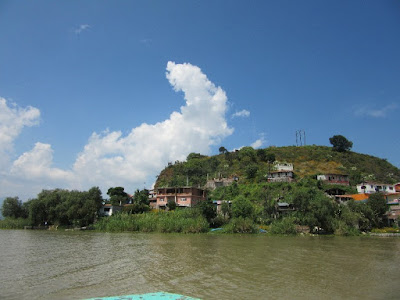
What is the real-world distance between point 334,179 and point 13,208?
7781cm

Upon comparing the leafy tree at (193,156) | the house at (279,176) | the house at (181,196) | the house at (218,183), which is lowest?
the house at (181,196)

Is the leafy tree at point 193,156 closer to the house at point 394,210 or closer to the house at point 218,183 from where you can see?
the house at point 218,183

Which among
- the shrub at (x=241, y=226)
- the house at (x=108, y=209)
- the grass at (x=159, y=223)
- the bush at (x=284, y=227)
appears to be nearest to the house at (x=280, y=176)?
the bush at (x=284, y=227)

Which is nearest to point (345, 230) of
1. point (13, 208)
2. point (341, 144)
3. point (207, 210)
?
point (207, 210)

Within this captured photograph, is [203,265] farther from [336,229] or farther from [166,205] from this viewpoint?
[166,205]

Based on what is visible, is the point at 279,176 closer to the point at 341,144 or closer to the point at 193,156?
the point at 341,144

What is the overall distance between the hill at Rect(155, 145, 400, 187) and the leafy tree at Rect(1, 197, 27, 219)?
1481 inches

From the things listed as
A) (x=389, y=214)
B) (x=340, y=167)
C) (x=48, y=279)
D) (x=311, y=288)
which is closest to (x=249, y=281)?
(x=311, y=288)

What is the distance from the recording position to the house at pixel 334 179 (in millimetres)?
64500

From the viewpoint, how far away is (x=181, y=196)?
5947cm

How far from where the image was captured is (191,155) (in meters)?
110

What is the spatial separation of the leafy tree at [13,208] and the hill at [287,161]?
3763 cm

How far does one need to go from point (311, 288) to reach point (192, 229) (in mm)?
33152

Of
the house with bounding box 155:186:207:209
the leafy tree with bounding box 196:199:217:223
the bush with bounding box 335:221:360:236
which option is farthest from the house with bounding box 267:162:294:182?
the leafy tree with bounding box 196:199:217:223
